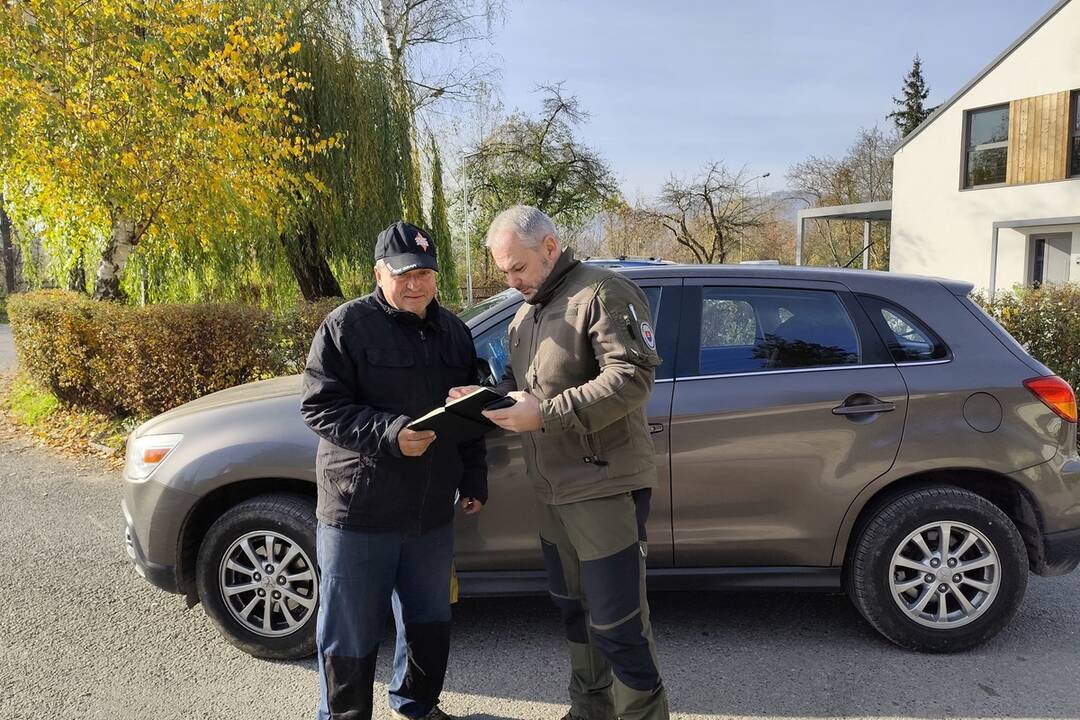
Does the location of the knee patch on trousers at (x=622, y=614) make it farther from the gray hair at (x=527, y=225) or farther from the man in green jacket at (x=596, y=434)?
the gray hair at (x=527, y=225)

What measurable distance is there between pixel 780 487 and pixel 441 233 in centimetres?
1046

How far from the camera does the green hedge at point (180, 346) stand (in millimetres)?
7238

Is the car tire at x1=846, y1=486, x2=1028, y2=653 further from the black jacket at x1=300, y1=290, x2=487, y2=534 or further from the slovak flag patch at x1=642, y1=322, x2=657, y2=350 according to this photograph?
the black jacket at x1=300, y1=290, x2=487, y2=534

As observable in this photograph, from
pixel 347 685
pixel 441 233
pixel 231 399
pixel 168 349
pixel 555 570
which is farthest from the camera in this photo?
pixel 441 233

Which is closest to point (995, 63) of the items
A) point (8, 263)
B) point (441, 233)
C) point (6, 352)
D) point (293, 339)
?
point (441, 233)

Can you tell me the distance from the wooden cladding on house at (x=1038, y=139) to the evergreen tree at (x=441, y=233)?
13.8 meters

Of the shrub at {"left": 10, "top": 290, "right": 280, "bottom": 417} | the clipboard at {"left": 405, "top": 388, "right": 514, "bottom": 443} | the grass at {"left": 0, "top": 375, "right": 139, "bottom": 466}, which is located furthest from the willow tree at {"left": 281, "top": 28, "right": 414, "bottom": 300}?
the clipboard at {"left": 405, "top": 388, "right": 514, "bottom": 443}

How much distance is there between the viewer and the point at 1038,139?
17672 millimetres

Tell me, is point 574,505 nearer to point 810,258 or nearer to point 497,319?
point 497,319

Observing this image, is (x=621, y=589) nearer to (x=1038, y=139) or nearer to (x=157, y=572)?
(x=157, y=572)

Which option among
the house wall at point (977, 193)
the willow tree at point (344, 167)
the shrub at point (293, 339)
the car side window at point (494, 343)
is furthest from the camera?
the house wall at point (977, 193)

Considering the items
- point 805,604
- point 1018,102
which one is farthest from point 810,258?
point 805,604

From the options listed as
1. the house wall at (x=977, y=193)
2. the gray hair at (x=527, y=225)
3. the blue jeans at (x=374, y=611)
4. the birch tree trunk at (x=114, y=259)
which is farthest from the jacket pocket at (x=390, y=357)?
the house wall at (x=977, y=193)

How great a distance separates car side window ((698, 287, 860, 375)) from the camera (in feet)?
11.2
